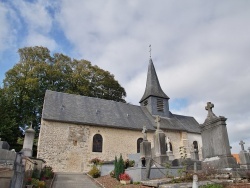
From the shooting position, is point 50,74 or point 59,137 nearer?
point 59,137

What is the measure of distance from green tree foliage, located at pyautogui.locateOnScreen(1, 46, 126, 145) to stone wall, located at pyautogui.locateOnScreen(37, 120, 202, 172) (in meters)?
6.67

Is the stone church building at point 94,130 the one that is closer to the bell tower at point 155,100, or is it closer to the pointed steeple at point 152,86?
the bell tower at point 155,100

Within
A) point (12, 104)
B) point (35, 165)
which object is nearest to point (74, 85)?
point (12, 104)

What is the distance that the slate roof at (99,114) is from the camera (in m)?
17.1

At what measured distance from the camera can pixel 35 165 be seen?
10078 mm

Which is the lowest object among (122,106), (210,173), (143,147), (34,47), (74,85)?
(210,173)

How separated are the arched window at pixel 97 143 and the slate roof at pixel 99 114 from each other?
1.04m

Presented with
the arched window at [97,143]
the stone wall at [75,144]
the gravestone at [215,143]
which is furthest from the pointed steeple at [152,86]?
the gravestone at [215,143]

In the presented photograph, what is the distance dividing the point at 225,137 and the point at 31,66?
23298 millimetres

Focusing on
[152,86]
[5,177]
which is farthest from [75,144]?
[152,86]

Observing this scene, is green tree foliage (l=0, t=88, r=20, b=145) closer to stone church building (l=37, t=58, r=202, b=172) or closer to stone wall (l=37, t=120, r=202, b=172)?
stone church building (l=37, t=58, r=202, b=172)

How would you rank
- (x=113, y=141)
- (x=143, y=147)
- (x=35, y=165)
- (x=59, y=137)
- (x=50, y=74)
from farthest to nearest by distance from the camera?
(x=50, y=74)
(x=113, y=141)
(x=59, y=137)
(x=143, y=147)
(x=35, y=165)

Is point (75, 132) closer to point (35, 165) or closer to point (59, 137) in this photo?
point (59, 137)

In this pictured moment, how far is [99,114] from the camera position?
1880 cm
